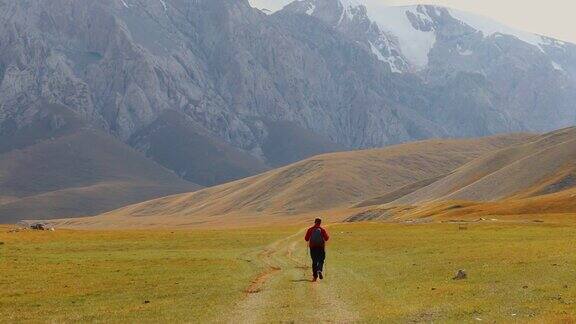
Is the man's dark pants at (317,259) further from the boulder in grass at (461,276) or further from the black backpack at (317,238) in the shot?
the boulder in grass at (461,276)

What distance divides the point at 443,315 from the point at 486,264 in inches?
728

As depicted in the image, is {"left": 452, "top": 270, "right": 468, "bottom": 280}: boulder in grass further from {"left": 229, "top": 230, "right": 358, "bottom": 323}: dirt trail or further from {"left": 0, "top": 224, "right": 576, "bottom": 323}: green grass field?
{"left": 229, "top": 230, "right": 358, "bottom": 323}: dirt trail

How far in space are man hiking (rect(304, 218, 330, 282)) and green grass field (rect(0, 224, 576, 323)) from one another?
125cm

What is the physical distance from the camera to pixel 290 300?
31.9 metres

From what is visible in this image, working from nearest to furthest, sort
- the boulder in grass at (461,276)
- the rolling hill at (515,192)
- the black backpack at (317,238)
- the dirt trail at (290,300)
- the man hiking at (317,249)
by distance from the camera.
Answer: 1. the dirt trail at (290,300)
2. the boulder in grass at (461,276)
3. the man hiking at (317,249)
4. the black backpack at (317,238)
5. the rolling hill at (515,192)

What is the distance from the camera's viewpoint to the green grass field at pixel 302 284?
28328 mm

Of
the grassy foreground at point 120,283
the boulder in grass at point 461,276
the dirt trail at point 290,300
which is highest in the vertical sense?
the grassy foreground at point 120,283

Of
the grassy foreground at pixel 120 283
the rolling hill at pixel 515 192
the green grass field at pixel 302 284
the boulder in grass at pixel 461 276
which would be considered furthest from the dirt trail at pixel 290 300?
the rolling hill at pixel 515 192

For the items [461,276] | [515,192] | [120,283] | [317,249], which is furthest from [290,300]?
[515,192]

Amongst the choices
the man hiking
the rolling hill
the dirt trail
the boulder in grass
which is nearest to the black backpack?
the man hiking

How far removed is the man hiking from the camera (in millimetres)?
39791

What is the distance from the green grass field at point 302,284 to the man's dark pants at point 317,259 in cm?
128

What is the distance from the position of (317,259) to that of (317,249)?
0.59 metres

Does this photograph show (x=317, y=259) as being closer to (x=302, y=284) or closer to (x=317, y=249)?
(x=317, y=249)
